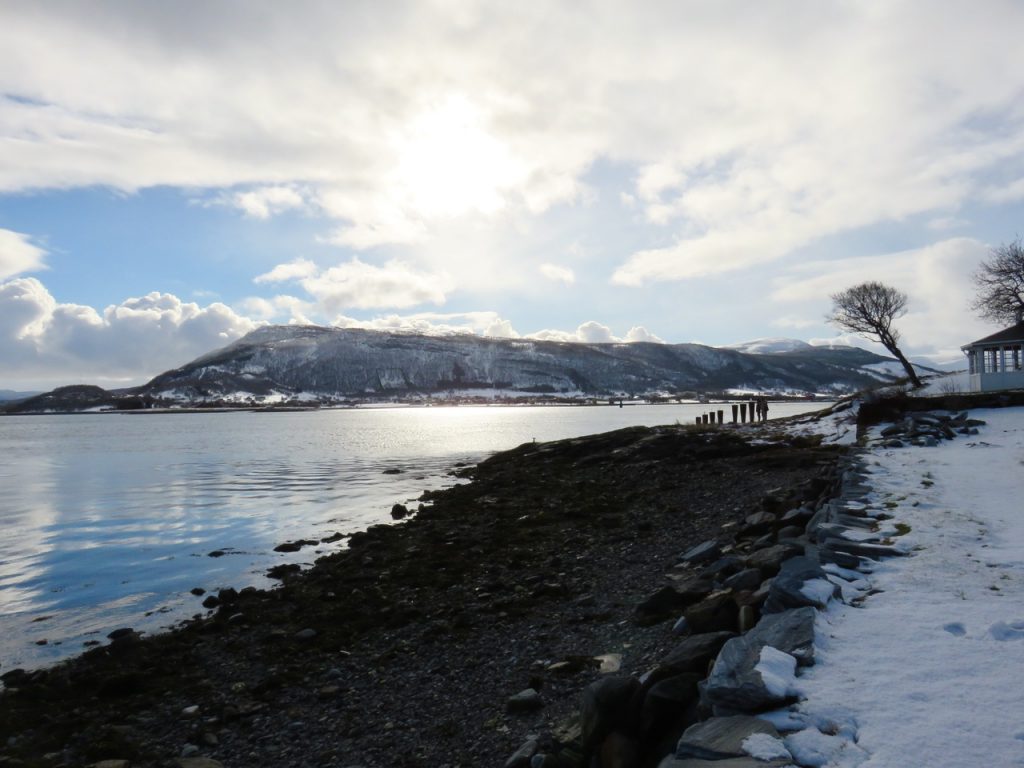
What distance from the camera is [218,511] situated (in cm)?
2645

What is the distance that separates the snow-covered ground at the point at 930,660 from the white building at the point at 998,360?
94.0 feet

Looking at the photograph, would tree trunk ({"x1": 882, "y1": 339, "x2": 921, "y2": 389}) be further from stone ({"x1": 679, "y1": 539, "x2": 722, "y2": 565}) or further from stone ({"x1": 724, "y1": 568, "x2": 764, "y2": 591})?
stone ({"x1": 724, "y1": 568, "x2": 764, "y2": 591})

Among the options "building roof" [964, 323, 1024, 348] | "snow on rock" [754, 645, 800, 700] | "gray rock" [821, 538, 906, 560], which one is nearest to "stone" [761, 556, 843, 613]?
"gray rock" [821, 538, 906, 560]

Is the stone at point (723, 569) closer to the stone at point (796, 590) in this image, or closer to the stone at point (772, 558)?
the stone at point (772, 558)

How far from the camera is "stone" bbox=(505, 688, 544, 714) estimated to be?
730 cm

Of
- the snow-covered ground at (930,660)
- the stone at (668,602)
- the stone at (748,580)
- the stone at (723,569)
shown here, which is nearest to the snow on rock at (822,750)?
the snow-covered ground at (930,660)

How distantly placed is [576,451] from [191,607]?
25.1 metres

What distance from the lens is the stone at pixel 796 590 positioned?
6.31 metres

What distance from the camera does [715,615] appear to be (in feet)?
23.6

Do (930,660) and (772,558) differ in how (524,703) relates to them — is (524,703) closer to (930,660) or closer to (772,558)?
(772,558)

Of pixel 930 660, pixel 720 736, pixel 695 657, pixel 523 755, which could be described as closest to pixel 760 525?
pixel 695 657

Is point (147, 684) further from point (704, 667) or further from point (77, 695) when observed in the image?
point (704, 667)

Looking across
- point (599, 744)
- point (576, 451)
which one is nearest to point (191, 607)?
point (599, 744)

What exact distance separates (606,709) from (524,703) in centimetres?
202
